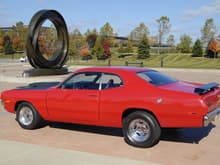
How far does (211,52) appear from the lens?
52.2 metres

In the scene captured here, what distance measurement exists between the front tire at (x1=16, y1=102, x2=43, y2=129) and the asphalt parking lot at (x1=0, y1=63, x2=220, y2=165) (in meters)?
0.16

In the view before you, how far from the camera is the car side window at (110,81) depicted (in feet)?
21.1

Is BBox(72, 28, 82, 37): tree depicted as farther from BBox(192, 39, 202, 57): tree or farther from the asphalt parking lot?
the asphalt parking lot

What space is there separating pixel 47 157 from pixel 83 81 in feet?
7.10

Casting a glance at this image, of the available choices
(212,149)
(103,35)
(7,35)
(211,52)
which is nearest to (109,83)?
(212,149)

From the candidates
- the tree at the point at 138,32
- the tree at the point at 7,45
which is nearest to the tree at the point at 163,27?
the tree at the point at 138,32

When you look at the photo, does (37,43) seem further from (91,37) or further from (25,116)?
(91,37)

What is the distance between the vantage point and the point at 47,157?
5242mm

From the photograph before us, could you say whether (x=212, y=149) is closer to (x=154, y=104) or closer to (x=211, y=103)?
(x=211, y=103)

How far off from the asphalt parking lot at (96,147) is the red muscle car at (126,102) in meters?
0.34

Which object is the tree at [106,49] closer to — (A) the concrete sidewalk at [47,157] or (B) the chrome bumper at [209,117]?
(B) the chrome bumper at [209,117]

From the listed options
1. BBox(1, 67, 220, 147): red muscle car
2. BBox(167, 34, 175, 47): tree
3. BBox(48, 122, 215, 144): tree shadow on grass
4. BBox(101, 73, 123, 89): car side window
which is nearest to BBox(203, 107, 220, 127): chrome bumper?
BBox(1, 67, 220, 147): red muscle car

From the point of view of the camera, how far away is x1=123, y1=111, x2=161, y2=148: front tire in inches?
232

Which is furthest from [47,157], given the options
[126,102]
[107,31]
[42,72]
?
[107,31]
